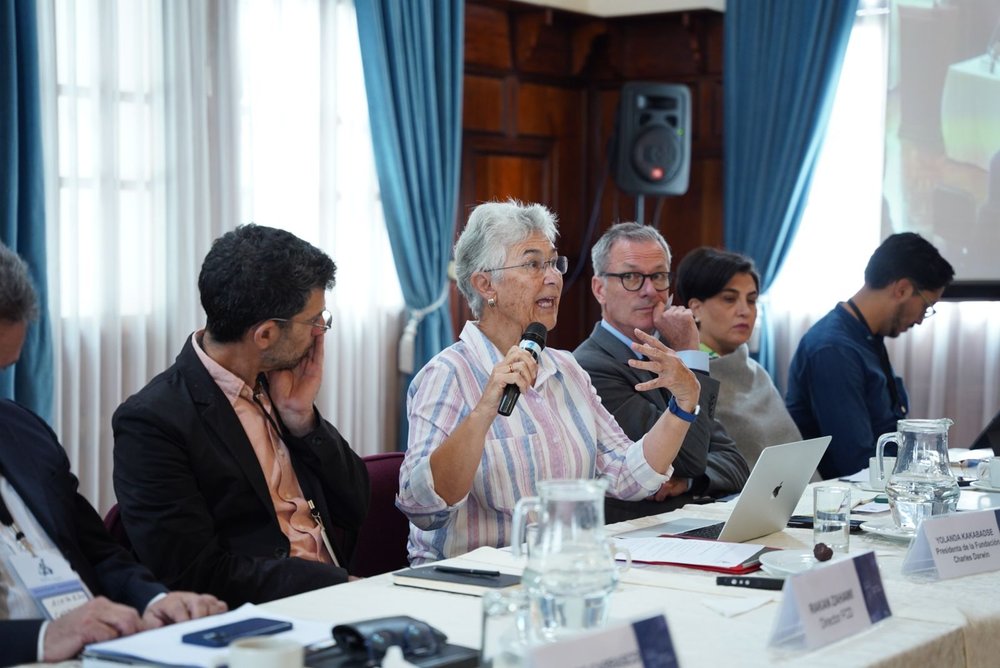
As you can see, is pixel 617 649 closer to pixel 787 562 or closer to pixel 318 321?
pixel 787 562

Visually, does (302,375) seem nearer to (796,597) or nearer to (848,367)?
(796,597)

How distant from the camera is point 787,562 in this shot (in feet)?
7.13

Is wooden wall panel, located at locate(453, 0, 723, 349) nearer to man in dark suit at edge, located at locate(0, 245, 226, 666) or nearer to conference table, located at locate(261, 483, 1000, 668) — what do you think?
man in dark suit at edge, located at locate(0, 245, 226, 666)

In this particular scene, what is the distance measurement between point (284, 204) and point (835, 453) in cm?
246

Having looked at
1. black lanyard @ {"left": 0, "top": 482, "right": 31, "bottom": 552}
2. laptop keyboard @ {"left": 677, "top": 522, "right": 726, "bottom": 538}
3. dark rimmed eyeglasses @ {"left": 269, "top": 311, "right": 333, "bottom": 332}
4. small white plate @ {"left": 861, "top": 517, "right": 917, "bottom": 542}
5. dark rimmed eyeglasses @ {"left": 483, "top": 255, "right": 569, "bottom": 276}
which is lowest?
laptop keyboard @ {"left": 677, "top": 522, "right": 726, "bottom": 538}

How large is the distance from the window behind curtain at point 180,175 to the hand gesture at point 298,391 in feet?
6.84

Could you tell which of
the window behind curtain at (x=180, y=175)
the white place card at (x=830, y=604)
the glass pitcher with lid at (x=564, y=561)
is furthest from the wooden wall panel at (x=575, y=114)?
the glass pitcher with lid at (x=564, y=561)

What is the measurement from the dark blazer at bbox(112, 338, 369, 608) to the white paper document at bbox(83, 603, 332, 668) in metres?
0.58

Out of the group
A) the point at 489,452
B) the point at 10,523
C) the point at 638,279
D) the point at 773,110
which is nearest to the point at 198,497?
the point at 10,523

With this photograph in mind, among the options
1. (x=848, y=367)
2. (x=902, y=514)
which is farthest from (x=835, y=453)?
(x=902, y=514)

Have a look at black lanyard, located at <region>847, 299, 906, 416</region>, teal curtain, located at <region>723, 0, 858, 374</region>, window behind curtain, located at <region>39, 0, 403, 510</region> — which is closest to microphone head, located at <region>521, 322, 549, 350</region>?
black lanyard, located at <region>847, 299, 906, 416</region>

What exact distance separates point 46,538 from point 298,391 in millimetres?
613

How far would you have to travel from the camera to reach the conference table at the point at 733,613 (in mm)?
1716

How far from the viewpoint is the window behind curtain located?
448cm
